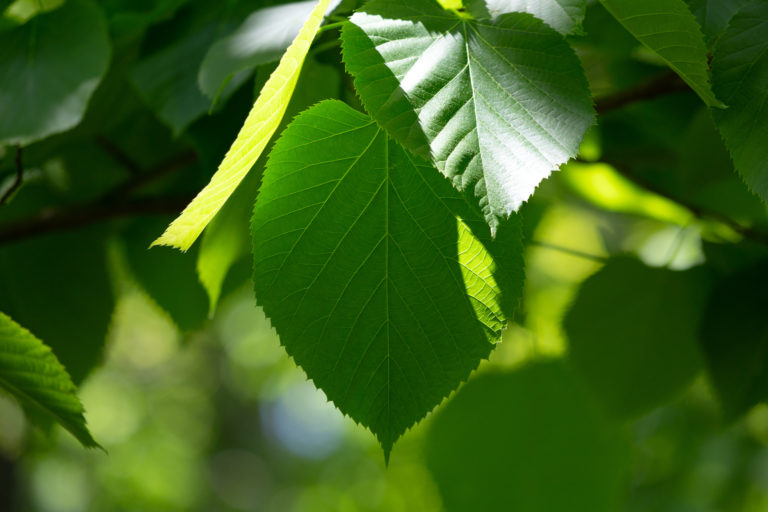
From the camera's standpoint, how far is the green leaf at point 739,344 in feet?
1.78

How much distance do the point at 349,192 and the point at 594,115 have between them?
5.1 inches

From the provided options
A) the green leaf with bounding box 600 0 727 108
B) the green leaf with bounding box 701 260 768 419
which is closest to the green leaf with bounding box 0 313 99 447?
the green leaf with bounding box 600 0 727 108

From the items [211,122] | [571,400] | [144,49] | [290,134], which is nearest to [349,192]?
[290,134]

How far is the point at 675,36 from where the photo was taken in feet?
0.94

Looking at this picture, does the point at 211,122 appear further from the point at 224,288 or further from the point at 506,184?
the point at 506,184

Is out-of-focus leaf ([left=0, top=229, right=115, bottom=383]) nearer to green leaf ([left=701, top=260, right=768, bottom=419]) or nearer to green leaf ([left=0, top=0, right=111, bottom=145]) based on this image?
green leaf ([left=0, top=0, right=111, bottom=145])

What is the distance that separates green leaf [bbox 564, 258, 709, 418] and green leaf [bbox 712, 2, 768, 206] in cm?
31

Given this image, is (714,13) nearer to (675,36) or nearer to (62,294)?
(675,36)

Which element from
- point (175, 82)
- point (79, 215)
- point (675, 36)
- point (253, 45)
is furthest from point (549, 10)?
point (79, 215)

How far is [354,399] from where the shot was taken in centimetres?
34

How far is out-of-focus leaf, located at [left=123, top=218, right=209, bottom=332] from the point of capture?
2.21 ft

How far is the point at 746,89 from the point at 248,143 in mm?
236

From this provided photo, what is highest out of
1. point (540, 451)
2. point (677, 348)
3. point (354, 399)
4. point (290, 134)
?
point (290, 134)

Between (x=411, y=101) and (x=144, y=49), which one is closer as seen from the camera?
(x=411, y=101)
